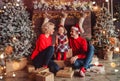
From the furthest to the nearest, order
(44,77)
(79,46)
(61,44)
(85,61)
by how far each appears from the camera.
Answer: (61,44) < (79,46) < (85,61) < (44,77)

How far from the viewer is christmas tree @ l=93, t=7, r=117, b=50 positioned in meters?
6.46

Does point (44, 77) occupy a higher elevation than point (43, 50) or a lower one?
lower

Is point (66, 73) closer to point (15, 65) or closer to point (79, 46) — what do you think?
point (79, 46)

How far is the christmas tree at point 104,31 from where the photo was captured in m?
6.46

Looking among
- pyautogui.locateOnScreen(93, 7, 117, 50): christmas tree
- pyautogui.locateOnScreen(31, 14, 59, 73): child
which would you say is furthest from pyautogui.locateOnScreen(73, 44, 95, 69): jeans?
pyautogui.locateOnScreen(93, 7, 117, 50): christmas tree

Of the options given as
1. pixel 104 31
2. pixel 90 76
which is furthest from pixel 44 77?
pixel 104 31

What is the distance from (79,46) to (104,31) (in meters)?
1.13

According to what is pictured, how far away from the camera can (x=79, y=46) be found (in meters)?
5.62

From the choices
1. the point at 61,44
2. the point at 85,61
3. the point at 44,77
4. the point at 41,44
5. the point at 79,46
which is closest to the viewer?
the point at 44,77

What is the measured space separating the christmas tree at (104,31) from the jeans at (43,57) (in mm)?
1618

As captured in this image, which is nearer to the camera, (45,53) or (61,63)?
(45,53)

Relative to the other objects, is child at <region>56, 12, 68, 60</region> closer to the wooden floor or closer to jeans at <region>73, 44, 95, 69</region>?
jeans at <region>73, 44, 95, 69</region>

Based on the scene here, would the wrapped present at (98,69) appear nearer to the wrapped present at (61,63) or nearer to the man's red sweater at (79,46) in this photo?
the man's red sweater at (79,46)

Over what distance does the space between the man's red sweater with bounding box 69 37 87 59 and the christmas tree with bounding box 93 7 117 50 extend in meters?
1.01
